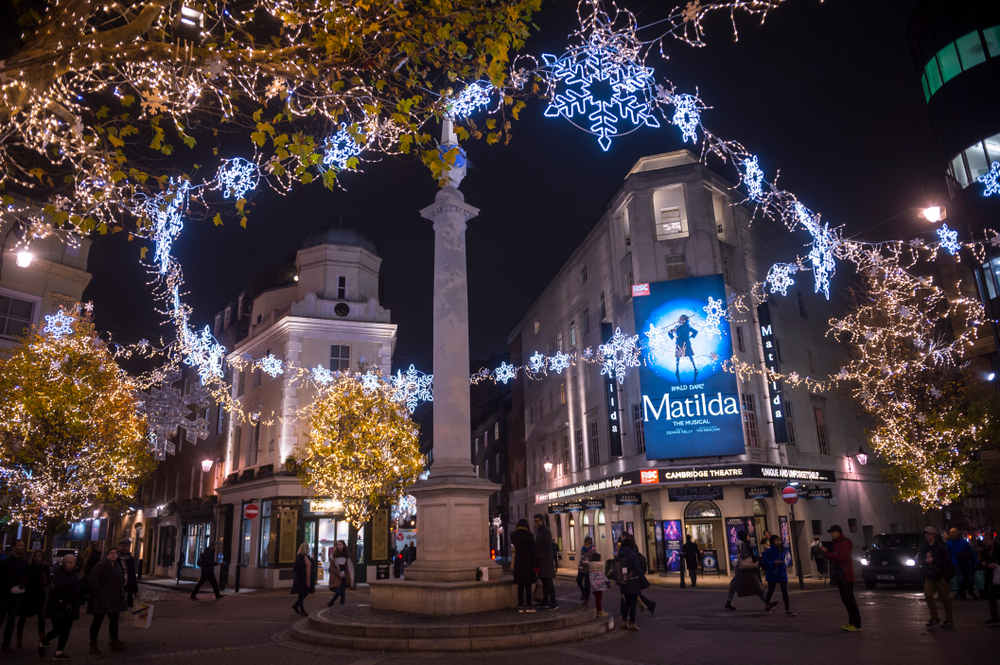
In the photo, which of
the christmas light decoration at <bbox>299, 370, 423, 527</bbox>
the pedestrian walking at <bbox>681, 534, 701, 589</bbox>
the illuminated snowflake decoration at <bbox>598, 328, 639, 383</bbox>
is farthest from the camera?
the illuminated snowflake decoration at <bbox>598, 328, 639, 383</bbox>

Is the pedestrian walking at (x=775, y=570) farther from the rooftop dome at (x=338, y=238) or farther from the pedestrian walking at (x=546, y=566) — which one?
the rooftop dome at (x=338, y=238)

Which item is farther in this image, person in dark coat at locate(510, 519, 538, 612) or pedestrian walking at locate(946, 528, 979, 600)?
pedestrian walking at locate(946, 528, 979, 600)

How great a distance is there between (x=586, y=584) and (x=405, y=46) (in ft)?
40.7

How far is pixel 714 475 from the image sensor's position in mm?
26578

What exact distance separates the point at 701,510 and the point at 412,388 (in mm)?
13973

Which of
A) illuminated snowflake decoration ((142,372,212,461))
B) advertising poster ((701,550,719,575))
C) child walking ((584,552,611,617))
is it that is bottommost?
advertising poster ((701,550,719,575))

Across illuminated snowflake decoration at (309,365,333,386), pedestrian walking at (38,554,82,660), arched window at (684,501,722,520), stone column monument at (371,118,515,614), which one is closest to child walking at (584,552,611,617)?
stone column monument at (371,118,515,614)

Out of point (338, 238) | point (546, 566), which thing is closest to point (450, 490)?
point (546, 566)

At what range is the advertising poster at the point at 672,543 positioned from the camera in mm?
27453

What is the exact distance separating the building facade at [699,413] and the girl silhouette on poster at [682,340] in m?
0.14

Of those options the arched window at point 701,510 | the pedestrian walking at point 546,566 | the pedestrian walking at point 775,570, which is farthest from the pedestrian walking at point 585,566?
the arched window at point 701,510

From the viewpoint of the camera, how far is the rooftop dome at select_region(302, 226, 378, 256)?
3316cm

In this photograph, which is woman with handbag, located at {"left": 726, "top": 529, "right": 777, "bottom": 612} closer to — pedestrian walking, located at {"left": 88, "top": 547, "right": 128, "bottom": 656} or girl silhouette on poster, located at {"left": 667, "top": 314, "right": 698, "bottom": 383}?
pedestrian walking, located at {"left": 88, "top": 547, "right": 128, "bottom": 656}

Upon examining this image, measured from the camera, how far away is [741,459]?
89.7 feet
